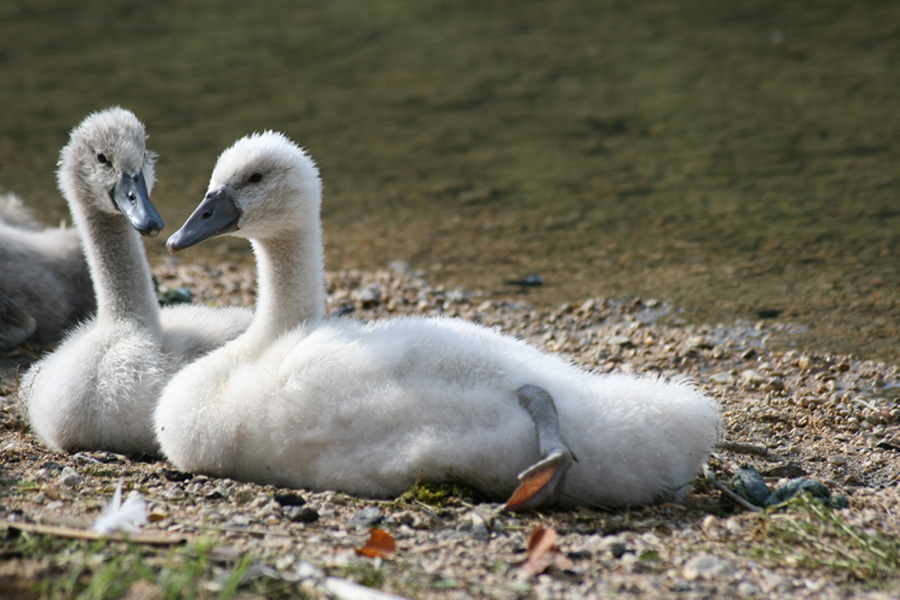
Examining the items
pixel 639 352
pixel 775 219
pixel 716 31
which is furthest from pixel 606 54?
pixel 639 352

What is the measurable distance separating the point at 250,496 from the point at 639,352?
2.87m

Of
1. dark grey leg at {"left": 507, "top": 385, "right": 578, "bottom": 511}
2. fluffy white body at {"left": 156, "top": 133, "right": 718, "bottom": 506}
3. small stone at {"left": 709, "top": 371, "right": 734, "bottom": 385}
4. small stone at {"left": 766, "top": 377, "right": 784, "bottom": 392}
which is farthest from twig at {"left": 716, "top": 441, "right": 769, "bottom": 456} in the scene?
dark grey leg at {"left": 507, "top": 385, "right": 578, "bottom": 511}

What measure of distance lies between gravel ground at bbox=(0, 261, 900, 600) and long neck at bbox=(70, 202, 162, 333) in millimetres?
720

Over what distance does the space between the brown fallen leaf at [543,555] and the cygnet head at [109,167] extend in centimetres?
250

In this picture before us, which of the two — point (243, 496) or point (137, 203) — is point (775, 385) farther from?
point (137, 203)

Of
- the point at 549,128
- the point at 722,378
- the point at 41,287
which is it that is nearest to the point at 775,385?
the point at 722,378

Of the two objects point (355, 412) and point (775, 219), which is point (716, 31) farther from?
point (355, 412)

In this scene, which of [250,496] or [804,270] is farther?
[804,270]

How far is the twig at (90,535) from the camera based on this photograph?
3186mm

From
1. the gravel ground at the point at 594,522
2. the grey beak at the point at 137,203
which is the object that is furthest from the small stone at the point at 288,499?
the grey beak at the point at 137,203

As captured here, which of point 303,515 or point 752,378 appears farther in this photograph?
point 752,378

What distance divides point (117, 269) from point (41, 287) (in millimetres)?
1544

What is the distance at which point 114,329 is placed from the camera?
490 cm

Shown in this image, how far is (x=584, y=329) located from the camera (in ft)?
21.3
